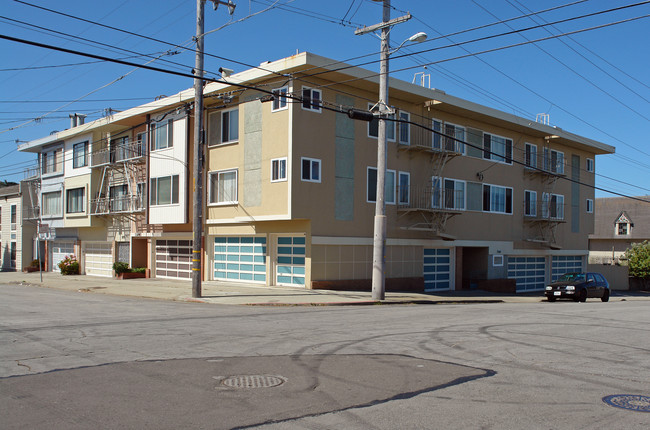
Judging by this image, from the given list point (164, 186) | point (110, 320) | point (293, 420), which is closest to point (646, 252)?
point (164, 186)

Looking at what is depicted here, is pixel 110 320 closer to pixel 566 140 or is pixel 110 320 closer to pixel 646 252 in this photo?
pixel 566 140

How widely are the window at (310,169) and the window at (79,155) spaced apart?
20.0 m

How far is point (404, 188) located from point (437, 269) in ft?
17.7

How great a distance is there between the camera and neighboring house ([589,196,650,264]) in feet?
191

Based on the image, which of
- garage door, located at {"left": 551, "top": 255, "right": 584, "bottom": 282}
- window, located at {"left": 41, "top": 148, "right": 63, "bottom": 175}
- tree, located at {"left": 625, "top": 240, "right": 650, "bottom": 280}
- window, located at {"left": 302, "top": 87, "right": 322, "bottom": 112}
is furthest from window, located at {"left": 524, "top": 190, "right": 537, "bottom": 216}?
window, located at {"left": 41, "top": 148, "right": 63, "bottom": 175}

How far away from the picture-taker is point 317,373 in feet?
27.5

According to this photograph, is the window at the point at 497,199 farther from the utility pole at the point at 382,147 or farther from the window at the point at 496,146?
the utility pole at the point at 382,147

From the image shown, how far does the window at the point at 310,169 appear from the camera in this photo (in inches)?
954

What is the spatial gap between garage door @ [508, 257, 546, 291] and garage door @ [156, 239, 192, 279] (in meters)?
→ 19.3

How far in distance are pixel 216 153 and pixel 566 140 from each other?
23.6 m

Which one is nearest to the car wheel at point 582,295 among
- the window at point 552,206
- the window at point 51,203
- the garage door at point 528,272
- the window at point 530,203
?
the garage door at point 528,272

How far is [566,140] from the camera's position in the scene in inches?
1503

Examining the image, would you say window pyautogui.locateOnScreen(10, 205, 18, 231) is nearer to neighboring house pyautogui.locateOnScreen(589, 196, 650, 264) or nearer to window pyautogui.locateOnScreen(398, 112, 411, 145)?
window pyautogui.locateOnScreen(398, 112, 411, 145)

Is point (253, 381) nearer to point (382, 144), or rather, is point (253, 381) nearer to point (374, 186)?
point (382, 144)
